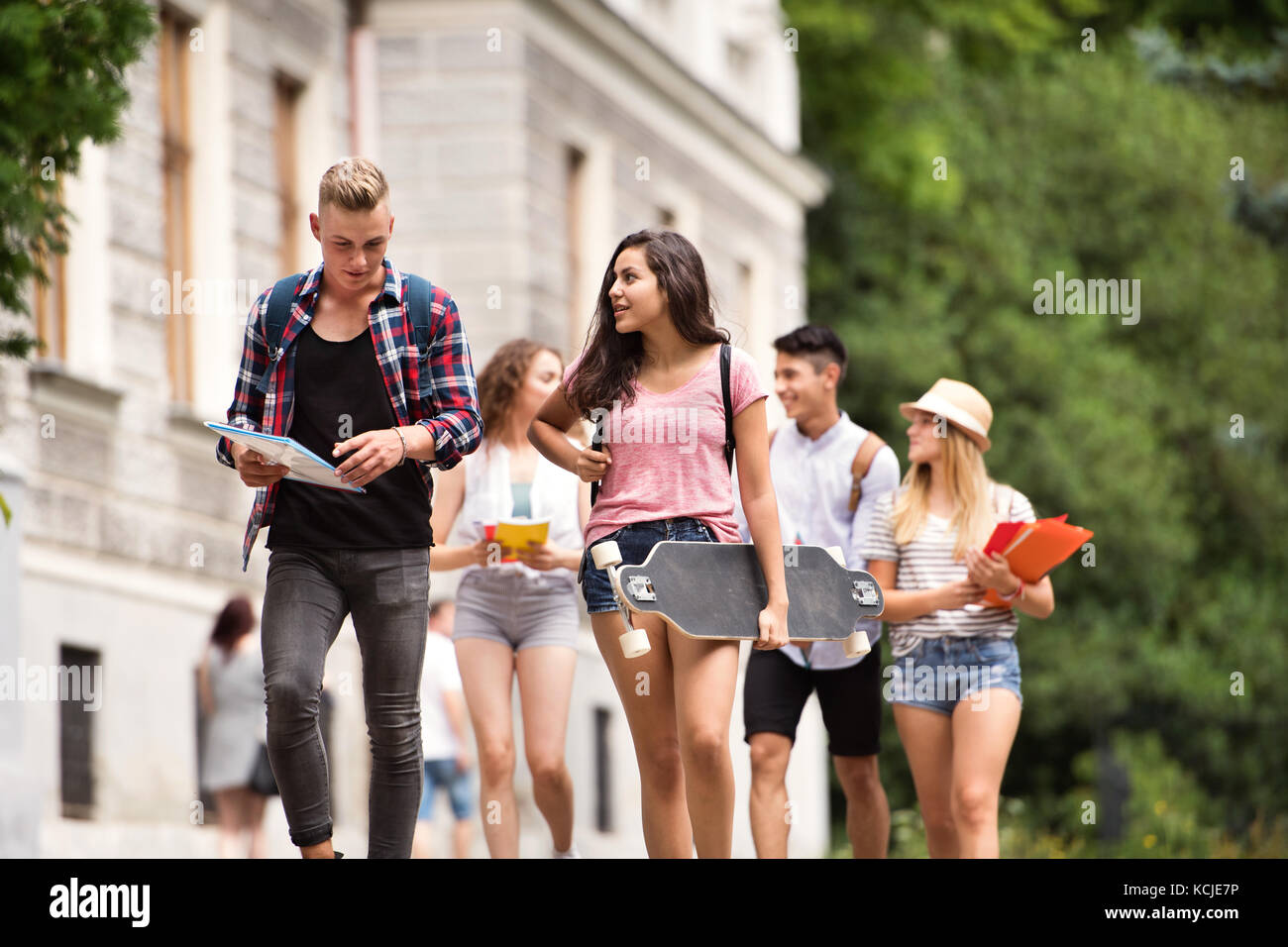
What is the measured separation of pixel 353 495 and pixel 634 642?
0.88 meters

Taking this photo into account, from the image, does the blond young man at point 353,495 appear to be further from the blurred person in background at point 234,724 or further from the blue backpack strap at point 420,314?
the blurred person in background at point 234,724

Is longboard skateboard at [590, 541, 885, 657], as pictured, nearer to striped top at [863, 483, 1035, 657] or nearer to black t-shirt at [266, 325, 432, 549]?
black t-shirt at [266, 325, 432, 549]

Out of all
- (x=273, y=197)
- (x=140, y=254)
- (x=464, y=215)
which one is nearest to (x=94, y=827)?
(x=140, y=254)

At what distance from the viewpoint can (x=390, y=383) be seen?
5.90m

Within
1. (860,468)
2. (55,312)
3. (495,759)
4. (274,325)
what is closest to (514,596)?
(495,759)

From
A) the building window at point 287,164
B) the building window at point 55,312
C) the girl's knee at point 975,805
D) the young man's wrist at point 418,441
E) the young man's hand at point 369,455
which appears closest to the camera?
the young man's hand at point 369,455

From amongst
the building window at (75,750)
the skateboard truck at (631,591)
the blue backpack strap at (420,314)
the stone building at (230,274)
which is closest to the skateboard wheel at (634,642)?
the skateboard truck at (631,591)

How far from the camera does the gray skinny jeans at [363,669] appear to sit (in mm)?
5770

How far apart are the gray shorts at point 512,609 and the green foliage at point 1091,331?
65.5 ft

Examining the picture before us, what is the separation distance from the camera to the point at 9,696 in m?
9.31

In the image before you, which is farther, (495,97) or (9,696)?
(495,97)
